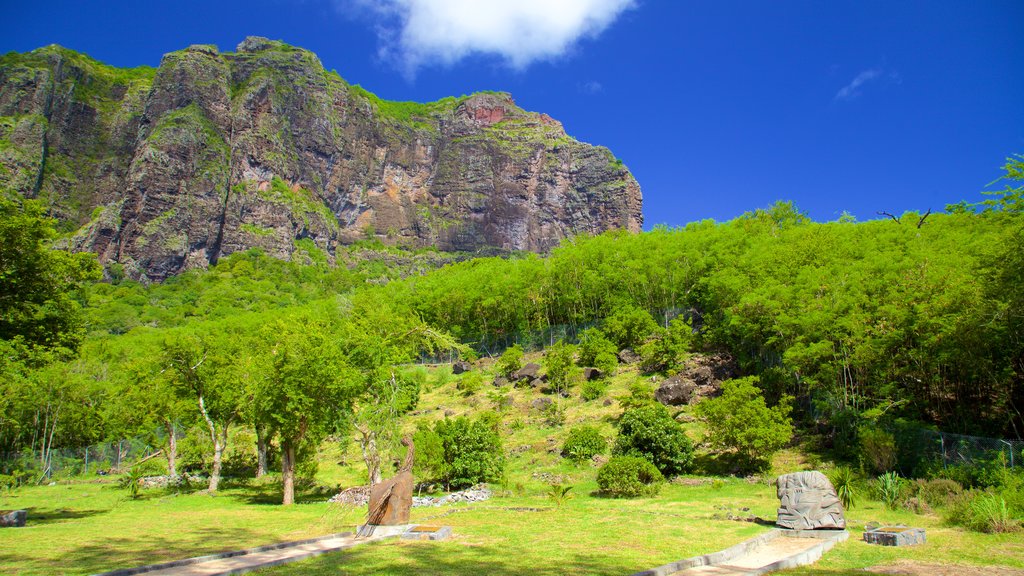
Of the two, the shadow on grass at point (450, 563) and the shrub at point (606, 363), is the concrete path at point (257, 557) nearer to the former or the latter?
the shadow on grass at point (450, 563)

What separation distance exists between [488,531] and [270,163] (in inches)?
5340

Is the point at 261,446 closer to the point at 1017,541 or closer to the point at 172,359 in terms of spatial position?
the point at 172,359

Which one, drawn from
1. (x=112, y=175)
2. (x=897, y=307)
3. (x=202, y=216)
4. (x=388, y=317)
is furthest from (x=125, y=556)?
(x=112, y=175)

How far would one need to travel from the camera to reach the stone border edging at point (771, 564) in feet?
26.1

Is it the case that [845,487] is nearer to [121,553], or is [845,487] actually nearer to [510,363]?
[121,553]

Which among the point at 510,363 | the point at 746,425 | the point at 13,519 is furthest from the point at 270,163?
the point at 746,425

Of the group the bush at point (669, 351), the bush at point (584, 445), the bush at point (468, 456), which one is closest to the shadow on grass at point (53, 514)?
the bush at point (468, 456)

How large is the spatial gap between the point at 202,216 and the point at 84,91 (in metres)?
50.5

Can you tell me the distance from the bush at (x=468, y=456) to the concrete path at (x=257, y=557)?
9997 millimetres

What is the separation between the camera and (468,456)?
70.5ft

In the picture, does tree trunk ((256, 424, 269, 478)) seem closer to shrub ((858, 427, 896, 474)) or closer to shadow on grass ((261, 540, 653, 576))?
shadow on grass ((261, 540, 653, 576))

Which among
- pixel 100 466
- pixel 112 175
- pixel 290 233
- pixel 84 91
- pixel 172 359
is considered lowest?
pixel 100 466

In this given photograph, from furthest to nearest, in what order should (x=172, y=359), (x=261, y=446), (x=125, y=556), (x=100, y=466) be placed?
1. (x=100, y=466)
2. (x=261, y=446)
3. (x=172, y=359)
4. (x=125, y=556)

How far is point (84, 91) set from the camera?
131m
